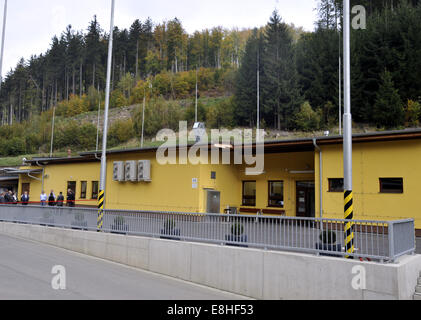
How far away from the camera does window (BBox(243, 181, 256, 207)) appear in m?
22.2

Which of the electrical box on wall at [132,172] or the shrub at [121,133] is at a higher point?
the shrub at [121,133]

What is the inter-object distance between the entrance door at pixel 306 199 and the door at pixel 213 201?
4.56 meters

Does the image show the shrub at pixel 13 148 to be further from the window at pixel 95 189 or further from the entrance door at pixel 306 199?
the entrance door at pixel 306 199

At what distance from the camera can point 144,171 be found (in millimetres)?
21672

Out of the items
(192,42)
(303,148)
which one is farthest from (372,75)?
(192,42)

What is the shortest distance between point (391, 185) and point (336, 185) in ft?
7.60

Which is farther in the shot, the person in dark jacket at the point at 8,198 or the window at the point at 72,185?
the window at the point at 72,185

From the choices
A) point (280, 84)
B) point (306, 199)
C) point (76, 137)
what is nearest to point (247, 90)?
point (280, 84)

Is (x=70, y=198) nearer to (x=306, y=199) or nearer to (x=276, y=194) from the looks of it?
(x=276, y=194)

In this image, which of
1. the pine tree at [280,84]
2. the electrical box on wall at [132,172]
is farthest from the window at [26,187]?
the pine tree at [280,84]

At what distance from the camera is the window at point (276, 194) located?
21.1 metres

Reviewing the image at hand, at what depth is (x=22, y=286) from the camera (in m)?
8.66

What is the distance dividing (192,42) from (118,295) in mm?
90620
